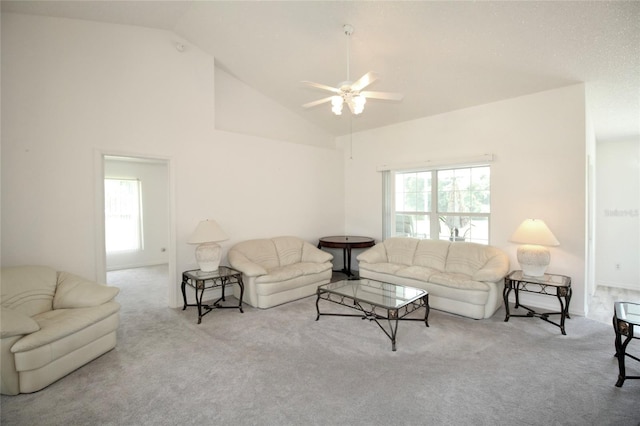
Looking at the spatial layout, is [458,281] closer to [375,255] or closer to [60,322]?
[375,255]

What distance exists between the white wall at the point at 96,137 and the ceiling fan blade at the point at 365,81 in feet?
8.50

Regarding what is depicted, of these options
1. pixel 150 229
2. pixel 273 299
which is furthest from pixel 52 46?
pixel 150 229

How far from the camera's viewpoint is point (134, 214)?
23.1 ft

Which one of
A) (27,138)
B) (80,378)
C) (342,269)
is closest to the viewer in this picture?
(80,378)

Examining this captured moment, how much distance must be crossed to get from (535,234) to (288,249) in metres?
3.48

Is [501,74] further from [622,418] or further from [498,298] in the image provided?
[622,418]

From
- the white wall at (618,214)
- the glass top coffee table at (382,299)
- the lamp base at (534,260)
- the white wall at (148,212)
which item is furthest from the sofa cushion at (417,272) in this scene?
the white wall at (148,212)

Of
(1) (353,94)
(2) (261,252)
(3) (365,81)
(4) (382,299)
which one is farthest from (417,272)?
(3) (365,81)

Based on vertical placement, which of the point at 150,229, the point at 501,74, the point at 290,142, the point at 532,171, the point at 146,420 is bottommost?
the point at 146,420

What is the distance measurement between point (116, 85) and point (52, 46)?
0.65m

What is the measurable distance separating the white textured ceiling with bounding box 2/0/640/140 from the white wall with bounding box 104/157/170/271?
3.69 m

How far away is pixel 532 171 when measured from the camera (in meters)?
4.06

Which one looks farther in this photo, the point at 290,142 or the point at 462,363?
the point at 290,142

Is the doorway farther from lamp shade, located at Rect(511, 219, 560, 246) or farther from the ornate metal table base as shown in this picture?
the ornate metal table base
